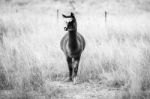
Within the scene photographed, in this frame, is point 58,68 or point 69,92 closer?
point 69,92

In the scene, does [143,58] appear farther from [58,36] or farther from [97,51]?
[58,36]

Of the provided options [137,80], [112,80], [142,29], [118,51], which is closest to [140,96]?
[137,80]

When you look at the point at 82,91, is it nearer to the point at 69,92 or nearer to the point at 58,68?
the point at 69,92

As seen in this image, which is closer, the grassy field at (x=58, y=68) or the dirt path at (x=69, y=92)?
the dirt path at (x=69, y=92)

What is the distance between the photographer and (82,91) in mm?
6156

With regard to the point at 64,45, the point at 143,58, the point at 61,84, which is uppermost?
the point at 64,45

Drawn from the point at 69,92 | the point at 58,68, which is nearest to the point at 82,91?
the point at 69,92

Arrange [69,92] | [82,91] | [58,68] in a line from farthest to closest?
1. [58,68]
2. [82,91]
3. [69,92]

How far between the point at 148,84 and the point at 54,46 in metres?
4.84

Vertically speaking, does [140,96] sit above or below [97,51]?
below

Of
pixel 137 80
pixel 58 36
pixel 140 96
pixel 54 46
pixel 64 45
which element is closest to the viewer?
pixel 140 96

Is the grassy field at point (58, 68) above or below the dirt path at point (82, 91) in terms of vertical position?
above

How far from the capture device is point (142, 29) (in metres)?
13.0

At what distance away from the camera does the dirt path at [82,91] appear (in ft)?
18.5
